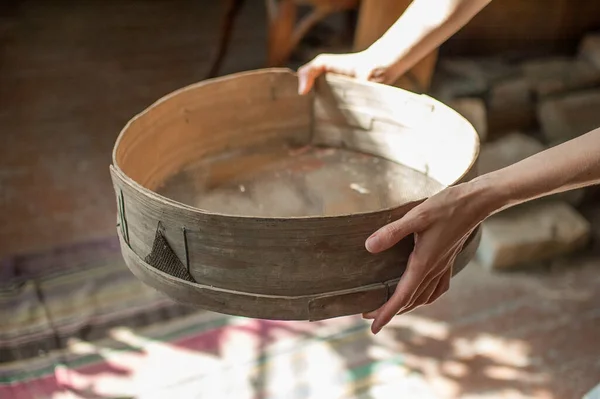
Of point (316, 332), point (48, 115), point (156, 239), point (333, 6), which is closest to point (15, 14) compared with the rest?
point (48, 115)

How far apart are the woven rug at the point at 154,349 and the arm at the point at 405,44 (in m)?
0.86

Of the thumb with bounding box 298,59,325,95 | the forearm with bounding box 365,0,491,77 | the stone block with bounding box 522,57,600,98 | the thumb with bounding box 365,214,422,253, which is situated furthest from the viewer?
the stone block with bounding box 522,57,600,98

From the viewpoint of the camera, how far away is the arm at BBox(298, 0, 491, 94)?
1.01 metres

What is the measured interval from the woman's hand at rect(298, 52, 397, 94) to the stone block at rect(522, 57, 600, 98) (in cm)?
169

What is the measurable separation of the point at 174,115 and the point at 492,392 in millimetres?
1093

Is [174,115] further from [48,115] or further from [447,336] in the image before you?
[48,115]

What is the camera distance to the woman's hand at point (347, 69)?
1.09 meters

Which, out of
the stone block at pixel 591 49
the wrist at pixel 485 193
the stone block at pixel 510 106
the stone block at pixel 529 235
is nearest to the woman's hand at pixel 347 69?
the wrist at pixel 485 193

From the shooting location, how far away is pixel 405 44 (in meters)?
1.06

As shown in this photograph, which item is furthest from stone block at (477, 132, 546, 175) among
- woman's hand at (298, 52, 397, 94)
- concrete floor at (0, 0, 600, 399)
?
woman's hand at (298, 52, 397, 94)

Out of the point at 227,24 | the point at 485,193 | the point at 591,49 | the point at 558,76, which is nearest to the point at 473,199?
the point at 485,193

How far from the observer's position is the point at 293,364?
5.77 ft

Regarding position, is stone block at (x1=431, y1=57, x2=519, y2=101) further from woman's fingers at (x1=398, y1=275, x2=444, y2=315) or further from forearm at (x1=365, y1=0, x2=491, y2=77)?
woman's fingers at (x1=398, y1=275, x2=444, y2=315)

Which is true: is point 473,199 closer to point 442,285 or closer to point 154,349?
point 442,285
